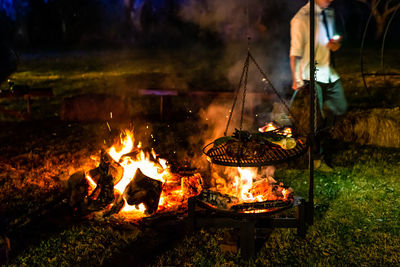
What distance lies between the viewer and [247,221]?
4023mm

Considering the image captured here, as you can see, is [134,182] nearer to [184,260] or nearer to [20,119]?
[184,260]

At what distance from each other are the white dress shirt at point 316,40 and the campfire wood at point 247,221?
254 cm

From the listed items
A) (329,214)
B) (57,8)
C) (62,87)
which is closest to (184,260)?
(329,214)

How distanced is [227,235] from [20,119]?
8121 millimetres

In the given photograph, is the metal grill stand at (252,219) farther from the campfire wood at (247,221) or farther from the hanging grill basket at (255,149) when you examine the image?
the hanging grill basket at (255,149)

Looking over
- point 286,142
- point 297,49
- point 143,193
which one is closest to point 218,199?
point 286,142

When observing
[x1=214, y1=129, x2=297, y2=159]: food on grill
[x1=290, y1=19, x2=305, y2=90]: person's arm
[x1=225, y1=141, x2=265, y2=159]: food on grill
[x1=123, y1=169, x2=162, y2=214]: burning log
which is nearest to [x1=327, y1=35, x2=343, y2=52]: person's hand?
[x1=290, y1=19, x2=305, y2=90]: person's arm

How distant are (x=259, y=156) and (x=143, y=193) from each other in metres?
1.82

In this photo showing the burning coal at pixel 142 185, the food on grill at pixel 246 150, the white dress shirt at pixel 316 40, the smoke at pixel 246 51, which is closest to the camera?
the food on grill at pixel 246 150

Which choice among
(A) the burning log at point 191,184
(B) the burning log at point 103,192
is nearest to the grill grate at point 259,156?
(A) the burning log at point 191,184

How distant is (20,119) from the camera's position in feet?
34.4

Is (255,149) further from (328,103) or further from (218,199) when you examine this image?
(328,103)

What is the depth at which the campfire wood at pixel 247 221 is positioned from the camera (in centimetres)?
402

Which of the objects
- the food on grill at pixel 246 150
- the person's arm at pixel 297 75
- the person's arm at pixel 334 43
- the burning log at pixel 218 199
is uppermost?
the person's arm at pixel 334 43
